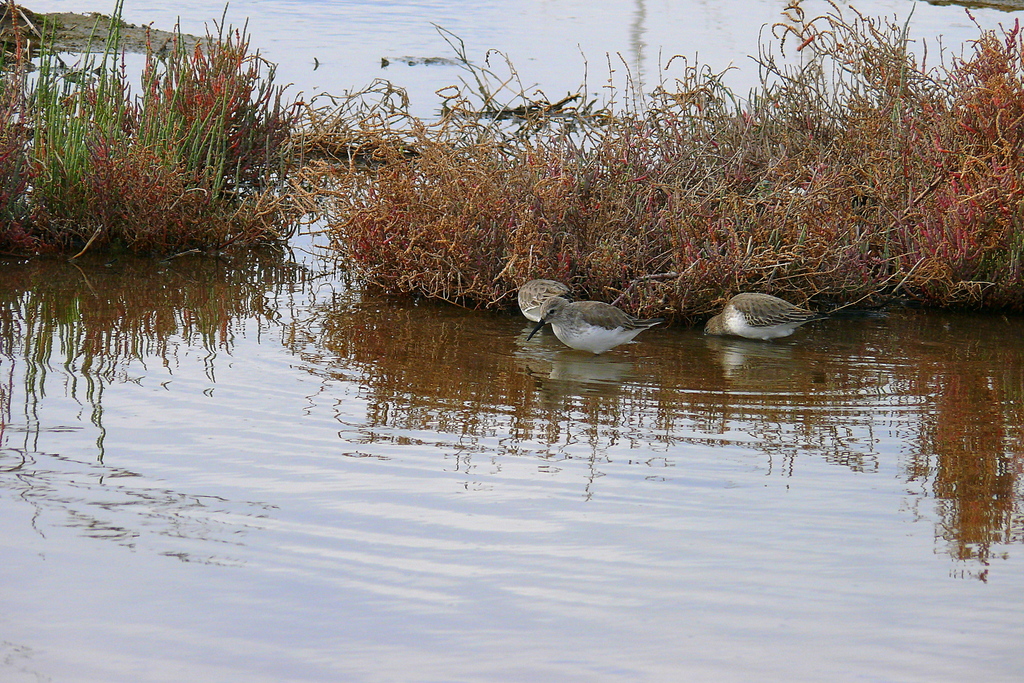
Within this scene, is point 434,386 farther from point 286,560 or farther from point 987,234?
point 987,234

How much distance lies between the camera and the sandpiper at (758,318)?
24.9 feet

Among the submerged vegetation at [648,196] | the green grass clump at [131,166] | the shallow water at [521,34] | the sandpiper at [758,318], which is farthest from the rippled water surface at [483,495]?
the shallow water at [521,34]

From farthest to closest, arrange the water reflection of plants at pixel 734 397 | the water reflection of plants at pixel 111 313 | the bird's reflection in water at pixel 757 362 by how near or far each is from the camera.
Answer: the bird's reflection in water at pixel 757 362, the water reflection of plants at pixel 111 313, the water reflection of plants at pixel 734 397

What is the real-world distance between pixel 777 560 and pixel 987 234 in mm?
4680

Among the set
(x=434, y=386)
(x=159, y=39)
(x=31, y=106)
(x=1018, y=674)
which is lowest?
(x=1018, y=674)

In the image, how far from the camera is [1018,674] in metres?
3.71

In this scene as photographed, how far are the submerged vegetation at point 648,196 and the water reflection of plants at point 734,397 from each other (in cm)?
39

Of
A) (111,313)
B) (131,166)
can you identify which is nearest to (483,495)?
(111,313)

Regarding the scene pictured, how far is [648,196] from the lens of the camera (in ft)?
26.3

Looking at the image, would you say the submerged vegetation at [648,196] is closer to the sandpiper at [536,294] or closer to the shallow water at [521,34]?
the sandpiper at [536,294]

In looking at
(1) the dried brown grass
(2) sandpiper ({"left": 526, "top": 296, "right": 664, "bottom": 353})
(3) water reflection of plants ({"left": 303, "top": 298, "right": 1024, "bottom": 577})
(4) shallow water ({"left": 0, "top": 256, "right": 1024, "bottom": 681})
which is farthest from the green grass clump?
(2) sandpiper ({"left": 526, "top": 296, "right": 664, "bottom": 353})

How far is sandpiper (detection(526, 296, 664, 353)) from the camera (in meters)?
7.18

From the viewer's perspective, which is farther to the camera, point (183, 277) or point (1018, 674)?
point (183, 277)

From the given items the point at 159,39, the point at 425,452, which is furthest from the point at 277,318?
the point at 159,39
